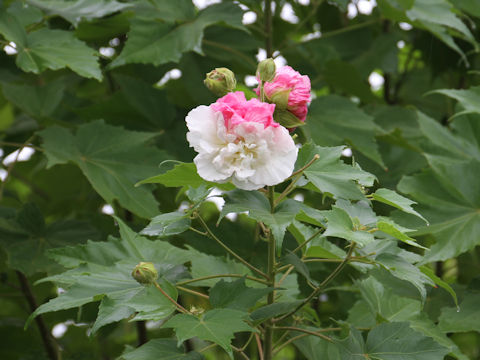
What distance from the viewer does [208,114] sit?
0.95 meters

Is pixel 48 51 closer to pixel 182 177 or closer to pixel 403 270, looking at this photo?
pixel 182 177

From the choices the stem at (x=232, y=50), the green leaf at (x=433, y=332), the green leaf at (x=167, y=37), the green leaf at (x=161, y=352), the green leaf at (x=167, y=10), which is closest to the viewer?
the green leaf at (x=161, y=352)

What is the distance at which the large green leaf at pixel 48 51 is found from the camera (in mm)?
1500

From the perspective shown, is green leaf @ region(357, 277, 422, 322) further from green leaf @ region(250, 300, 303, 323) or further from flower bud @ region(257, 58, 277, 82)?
flower bud @ region(257, 58, 277, 82)

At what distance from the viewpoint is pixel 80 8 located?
66.7 inches

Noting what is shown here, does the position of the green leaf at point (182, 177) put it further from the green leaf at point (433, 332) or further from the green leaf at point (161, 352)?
the green leaf at point (433, 332)

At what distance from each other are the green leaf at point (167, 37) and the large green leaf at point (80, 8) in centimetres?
6

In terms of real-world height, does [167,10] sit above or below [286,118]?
below

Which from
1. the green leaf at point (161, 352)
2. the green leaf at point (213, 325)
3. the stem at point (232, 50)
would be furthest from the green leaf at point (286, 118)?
the stem at point (232, 50)

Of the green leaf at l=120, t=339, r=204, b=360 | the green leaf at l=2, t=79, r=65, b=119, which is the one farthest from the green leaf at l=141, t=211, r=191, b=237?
the green leaf at l=2, t=79, r=65, b=119

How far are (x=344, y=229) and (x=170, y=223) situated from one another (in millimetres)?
255

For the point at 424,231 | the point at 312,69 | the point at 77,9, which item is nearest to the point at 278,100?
the point at 424,231

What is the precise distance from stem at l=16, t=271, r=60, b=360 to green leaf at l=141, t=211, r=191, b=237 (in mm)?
718

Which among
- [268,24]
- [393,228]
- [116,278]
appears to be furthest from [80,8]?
[393,228]
